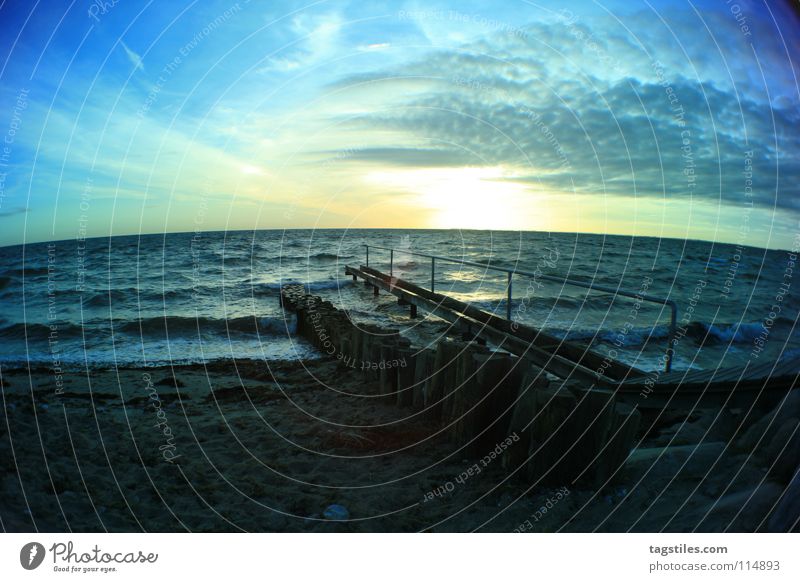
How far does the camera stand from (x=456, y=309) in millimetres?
9508

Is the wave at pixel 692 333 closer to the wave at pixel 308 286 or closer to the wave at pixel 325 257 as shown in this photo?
the wave at pixel 308 286

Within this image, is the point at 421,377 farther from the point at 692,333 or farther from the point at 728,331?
the point at 728,331

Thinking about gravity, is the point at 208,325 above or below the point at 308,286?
below

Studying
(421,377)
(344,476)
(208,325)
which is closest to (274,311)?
(208,325)

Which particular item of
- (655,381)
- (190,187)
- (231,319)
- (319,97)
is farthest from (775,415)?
(231,319)

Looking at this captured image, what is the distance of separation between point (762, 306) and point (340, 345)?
17.4m
